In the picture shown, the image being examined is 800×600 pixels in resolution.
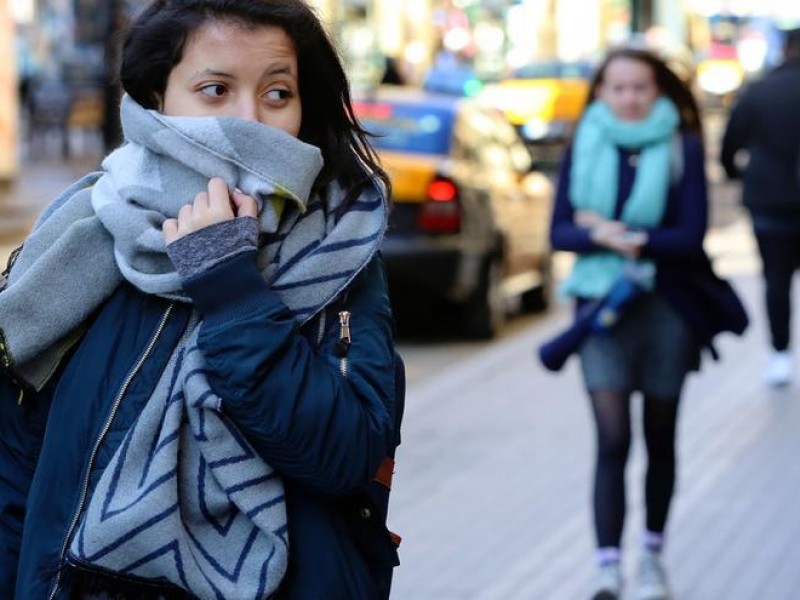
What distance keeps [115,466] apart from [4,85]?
1697 centimetres

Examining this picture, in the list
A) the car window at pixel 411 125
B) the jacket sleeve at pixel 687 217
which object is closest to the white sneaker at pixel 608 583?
the jacket sleeve at pixel 687 217

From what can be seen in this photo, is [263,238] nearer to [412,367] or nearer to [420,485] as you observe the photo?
[420,485]

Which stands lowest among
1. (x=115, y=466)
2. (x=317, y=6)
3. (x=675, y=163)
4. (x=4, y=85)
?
(x=4, y=85)

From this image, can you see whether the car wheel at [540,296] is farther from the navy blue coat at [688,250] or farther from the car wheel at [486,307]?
the navy blue coat at [688,250]

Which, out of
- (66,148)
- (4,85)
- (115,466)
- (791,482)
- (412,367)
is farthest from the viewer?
(66,148)

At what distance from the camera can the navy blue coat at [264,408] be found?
217cm

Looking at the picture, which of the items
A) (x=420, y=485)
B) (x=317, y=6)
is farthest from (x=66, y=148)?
(x=317, y=6)

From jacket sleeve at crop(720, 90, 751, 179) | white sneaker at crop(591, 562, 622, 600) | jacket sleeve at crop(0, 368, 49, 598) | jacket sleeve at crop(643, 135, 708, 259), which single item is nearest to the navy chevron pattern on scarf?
jacket sleeve at crop(0, 368, 49, 598)

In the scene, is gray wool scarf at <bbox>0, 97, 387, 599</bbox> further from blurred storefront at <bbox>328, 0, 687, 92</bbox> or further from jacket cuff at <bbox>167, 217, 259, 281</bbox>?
blurred storefront at <bbox>328, 0, 687, 92</bbox>

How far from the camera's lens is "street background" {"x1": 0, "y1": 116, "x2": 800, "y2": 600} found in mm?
6191

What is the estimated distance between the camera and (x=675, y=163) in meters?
5.71

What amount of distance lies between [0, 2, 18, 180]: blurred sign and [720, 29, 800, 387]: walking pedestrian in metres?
10.1

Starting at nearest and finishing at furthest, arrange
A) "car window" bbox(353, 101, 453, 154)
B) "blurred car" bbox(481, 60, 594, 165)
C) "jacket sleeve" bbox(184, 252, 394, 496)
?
"jacket sleeve" bbox(184, 252, 394, 496), "car window" bbox(353, 101, 453, 154), "blurred car" bbox(481, 60, 594, 165)

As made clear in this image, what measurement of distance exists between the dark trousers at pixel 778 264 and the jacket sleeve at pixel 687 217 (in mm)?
4217
